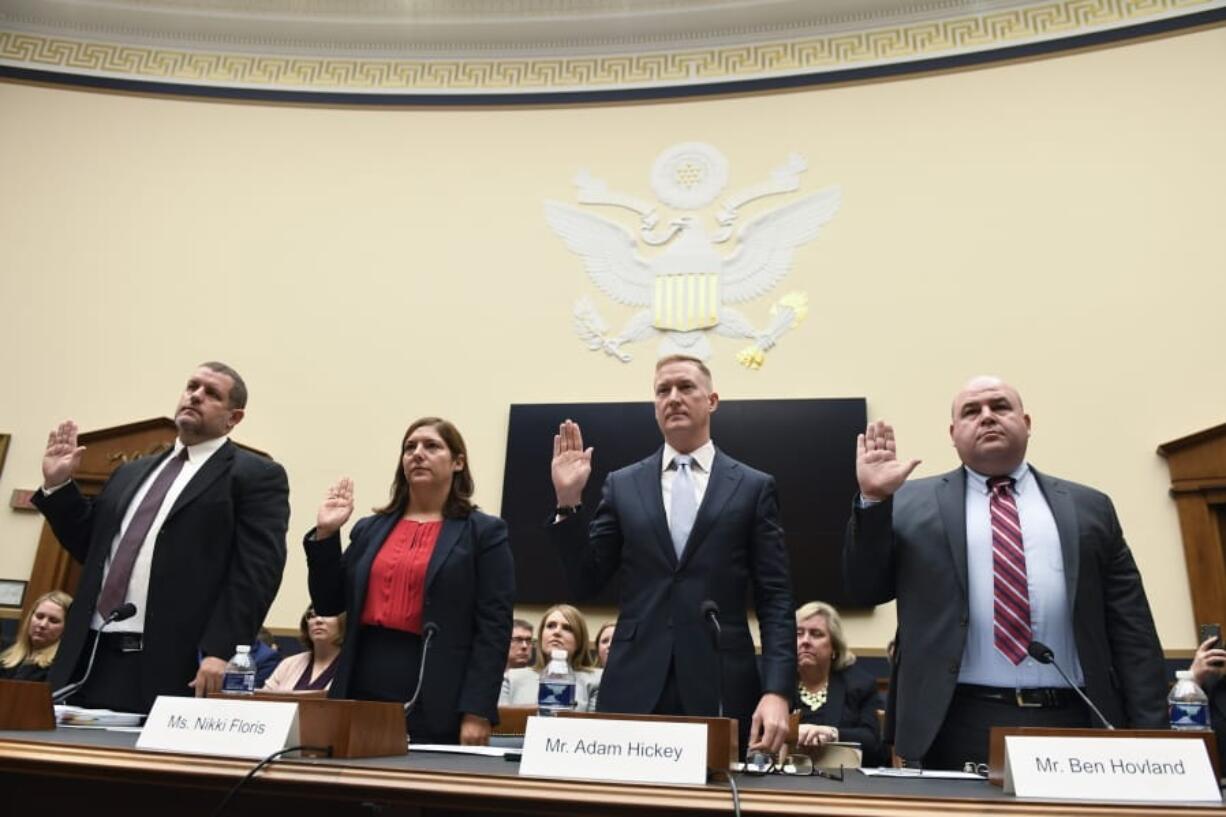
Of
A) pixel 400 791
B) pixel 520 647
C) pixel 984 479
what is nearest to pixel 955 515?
pixel 984 479

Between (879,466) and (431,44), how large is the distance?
18.3 feet

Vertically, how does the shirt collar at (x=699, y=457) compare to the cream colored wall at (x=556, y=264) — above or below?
below

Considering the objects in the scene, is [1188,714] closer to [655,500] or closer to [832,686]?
[655,500]

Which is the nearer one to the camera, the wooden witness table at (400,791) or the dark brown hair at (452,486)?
the wooden witness table at (400,791)

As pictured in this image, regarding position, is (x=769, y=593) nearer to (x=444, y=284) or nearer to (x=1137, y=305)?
(x=1137, y=305)

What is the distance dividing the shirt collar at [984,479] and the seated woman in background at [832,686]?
119cm

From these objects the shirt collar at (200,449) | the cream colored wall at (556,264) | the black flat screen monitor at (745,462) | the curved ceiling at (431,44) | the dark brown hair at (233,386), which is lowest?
the shirt collar at (200,449)

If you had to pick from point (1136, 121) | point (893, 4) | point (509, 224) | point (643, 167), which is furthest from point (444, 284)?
point (1136, 121)

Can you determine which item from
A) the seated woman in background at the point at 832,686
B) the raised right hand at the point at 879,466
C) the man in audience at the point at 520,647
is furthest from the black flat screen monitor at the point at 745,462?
the raised right hand at the point at 879,466

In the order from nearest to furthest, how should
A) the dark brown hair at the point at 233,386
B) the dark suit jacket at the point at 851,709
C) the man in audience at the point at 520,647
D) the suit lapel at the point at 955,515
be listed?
the suit lapel at the point at 955,515 → the dark brown hair at the point at 233,386 → the dark suit jacket at the point at 851,709 → the man in audience at the point at 520,647

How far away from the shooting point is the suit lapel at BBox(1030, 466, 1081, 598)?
185 centimetres

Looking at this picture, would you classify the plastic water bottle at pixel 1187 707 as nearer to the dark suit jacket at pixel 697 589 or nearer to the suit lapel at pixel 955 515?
the suit lapel at pixel 955 515

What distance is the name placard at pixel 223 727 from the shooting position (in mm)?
1257

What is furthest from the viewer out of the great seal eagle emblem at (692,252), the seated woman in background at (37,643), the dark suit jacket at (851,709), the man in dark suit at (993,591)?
the great seal eagle emblem at (692,252)
